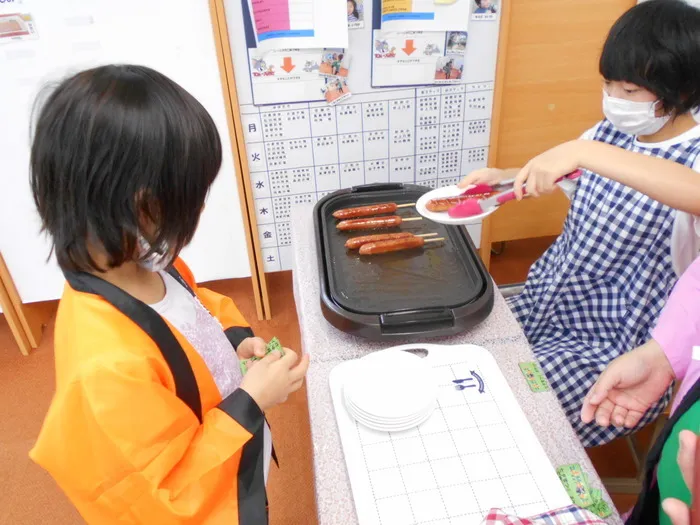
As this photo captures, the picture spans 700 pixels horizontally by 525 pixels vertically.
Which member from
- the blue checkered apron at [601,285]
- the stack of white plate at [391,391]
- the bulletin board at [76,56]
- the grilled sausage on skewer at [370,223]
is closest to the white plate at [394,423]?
the stack of white plate at [391,391]

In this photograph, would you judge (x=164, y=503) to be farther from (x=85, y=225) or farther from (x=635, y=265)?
(x=635, y=265)

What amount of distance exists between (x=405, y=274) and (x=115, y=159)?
2.45 feet

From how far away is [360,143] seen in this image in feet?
7.29

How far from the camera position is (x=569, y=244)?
148cm

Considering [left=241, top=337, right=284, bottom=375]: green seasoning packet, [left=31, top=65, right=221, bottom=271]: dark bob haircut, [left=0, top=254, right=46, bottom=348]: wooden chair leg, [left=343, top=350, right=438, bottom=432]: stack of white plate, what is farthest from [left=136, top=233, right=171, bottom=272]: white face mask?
[left=0, top=254, right=46, bottom=348]: wooden chair leg

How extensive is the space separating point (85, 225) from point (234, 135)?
1.40m

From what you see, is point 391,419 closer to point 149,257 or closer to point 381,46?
point 149,257

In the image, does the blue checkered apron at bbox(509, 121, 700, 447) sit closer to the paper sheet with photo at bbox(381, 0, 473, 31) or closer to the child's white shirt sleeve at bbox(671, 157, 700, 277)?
the child's white shirt sleeve at bbox(671, 157, 700, 277)

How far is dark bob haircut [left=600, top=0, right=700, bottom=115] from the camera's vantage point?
3.71ft

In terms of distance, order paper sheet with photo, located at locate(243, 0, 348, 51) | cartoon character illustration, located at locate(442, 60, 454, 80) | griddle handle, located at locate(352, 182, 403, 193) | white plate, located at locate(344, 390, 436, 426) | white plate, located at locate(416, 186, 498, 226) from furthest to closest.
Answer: cartoon character illustration, located at locate(442, 60, 454, 80)
paper sheet with photo, located at locate(243, 0, 348, 51)
griddle handle, located at locate(352, 182, 403, 193)
white plate, located at locate(416, 186, 498, 226)
white plate, located at locate(344, 390, 436, 426)

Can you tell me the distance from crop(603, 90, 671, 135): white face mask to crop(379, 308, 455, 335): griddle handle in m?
0.63

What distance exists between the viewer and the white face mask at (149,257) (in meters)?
0.81

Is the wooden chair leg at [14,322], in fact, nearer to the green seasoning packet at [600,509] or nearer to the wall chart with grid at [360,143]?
the wall chart with grid at [360,143]

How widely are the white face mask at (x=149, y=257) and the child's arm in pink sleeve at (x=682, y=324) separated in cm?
91
